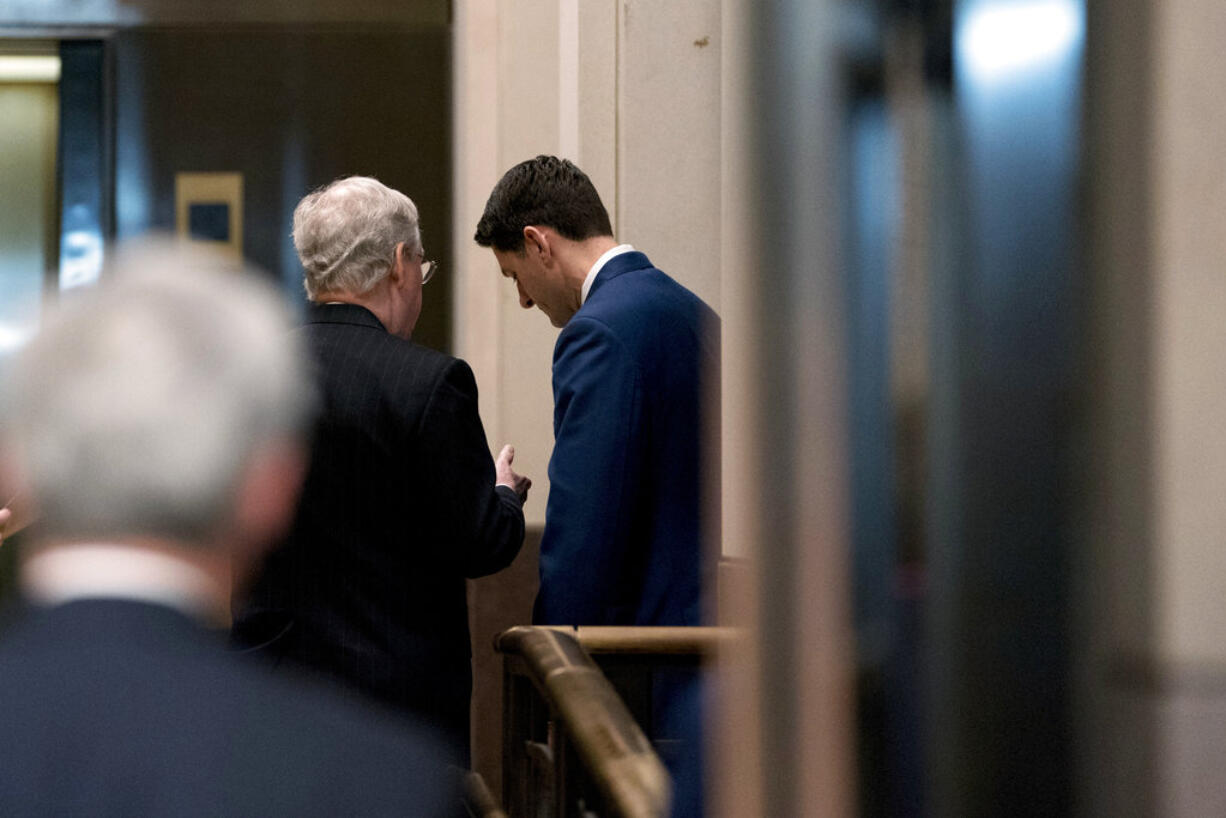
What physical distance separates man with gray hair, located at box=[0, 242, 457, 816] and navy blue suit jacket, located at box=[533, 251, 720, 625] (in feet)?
6.25

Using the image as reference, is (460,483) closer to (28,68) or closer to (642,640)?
(642,640)

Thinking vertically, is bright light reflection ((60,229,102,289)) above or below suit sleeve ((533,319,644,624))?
above

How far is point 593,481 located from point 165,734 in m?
2.01

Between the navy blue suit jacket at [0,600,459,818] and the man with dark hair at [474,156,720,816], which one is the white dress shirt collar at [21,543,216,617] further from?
the man with dark hair at [474,156,720,816]

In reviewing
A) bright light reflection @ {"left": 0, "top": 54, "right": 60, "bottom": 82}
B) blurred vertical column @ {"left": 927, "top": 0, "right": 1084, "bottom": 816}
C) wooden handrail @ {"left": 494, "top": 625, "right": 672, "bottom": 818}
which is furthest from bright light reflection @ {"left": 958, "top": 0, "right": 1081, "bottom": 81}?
bright light reflection @ {"left": 0, "top": 54, "right": 60, "bottom": 82}

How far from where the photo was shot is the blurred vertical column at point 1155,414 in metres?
0.83

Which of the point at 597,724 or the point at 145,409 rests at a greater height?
the point at 145,409

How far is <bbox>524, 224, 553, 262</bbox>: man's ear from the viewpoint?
11.2 ft

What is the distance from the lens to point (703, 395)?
130 inches

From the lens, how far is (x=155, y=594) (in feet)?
3.48

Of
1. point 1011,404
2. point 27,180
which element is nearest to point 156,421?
point 1011,404

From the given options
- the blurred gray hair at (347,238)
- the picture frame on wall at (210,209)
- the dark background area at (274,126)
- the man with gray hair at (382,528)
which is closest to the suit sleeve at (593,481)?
the man with gray hair at (382,528)

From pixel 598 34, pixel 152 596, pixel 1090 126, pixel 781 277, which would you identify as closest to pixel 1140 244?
pixel 1090 126

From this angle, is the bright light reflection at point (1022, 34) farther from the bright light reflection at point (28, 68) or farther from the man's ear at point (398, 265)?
the bright light reflection at point (28, 68)
